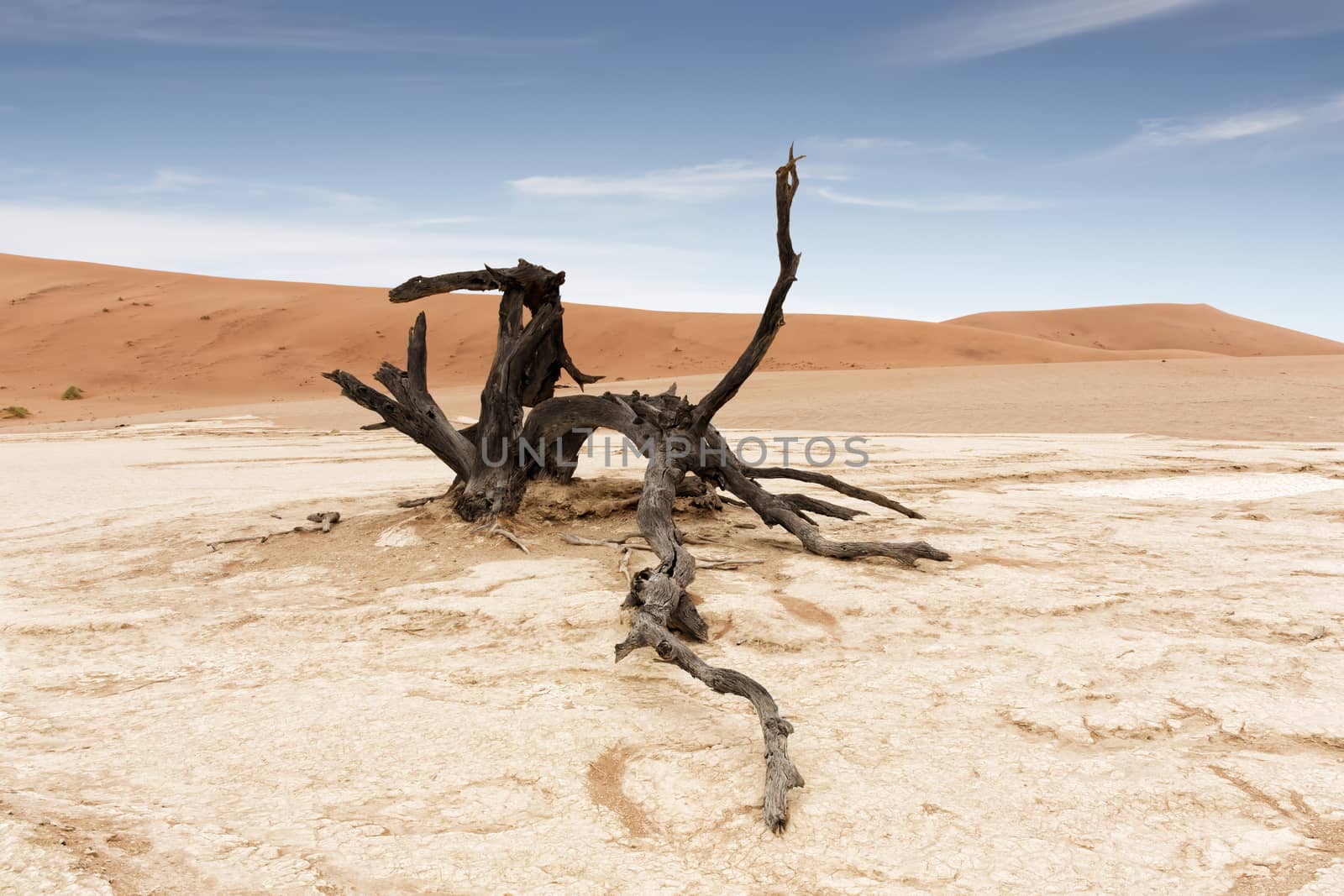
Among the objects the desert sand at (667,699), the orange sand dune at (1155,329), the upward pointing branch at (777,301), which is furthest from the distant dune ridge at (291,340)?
the upward pointing branch at (777,301)

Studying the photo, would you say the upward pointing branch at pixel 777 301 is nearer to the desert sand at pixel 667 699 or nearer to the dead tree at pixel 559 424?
the dead tree at pixel 559 424

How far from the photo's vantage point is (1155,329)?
59.9 m

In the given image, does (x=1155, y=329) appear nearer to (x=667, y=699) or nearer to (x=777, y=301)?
(x=777, y=301)

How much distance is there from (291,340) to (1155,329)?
5339 centimetres

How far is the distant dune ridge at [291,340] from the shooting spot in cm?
2817

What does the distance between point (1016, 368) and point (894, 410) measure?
7810 millimetres

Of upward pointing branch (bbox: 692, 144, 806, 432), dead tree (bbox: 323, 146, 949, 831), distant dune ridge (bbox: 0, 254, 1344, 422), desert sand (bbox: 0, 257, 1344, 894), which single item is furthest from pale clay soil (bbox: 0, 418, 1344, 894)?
distant dune ridge (bbox: 0, 254, 1344, 422)

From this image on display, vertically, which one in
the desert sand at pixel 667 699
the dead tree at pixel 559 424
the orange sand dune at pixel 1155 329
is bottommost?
the desert sand at pixel 667 699

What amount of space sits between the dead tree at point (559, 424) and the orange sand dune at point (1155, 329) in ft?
176

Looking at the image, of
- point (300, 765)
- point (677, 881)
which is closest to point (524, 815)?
point (677, 881)

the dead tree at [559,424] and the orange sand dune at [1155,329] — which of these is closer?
the dead tree at [559,424]

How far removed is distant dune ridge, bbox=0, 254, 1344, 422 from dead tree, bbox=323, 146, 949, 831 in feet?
67.3

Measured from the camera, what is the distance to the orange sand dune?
186ft

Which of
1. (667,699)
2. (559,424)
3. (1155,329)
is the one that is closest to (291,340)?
(559,424)
